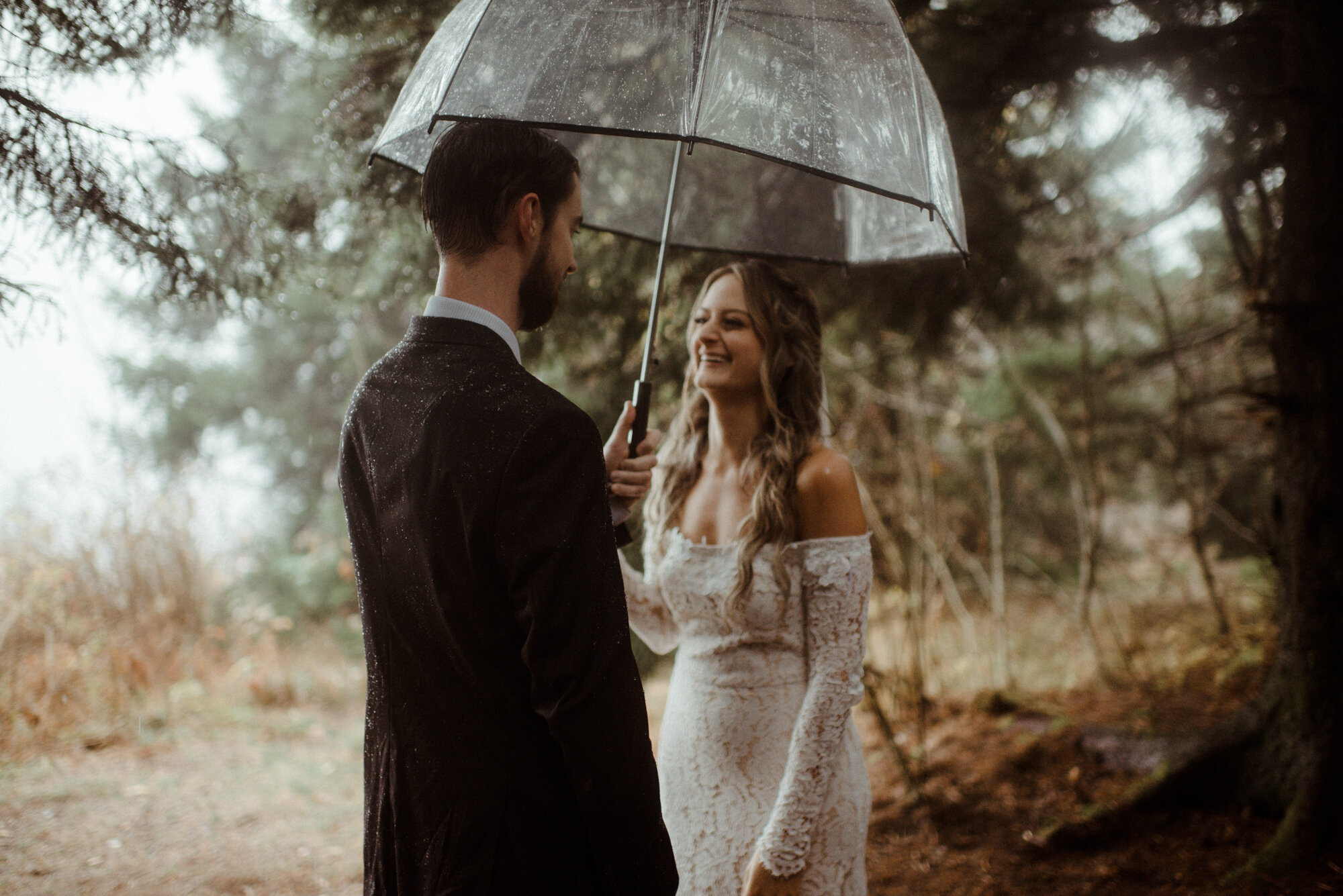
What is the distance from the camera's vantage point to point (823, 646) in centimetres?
200

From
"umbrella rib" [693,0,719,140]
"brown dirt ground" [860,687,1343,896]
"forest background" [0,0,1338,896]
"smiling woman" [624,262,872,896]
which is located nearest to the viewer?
"umbrella rib" [693,0,719,140]

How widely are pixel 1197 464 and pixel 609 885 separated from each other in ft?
27.5

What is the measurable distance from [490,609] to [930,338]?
3581mm

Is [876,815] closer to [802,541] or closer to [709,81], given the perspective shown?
[802,541]

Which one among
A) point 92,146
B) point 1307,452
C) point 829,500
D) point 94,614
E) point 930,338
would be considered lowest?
point 94,614

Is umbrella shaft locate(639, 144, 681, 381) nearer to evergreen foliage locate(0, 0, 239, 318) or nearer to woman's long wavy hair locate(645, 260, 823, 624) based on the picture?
woman's long wavy hair locate(645, 260, 823, 624)

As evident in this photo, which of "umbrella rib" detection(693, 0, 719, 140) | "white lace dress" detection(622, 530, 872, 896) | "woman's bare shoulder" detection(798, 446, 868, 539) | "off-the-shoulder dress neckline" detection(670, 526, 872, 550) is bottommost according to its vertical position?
"white lace dress" detection(622, 530, 872, 896)

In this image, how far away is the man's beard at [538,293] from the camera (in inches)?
55.6

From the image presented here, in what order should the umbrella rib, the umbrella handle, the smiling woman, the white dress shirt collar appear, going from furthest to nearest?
the smiling woman, the umbrella handle, the umbrella rib, the white dress shirt collar

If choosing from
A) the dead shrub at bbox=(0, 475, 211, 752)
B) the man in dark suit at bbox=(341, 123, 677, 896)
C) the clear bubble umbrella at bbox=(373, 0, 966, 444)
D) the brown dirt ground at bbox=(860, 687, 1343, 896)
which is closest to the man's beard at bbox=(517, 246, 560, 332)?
the man in dark suit at bbox=(341, 123, 677, 896)

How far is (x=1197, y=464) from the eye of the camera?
7742 millimetres

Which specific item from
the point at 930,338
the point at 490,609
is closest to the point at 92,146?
the point at 490,609

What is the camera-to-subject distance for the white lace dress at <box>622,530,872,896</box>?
1.92 meters

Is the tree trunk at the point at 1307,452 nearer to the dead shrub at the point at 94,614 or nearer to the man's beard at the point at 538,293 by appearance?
the man's beard at the point at 538,293
